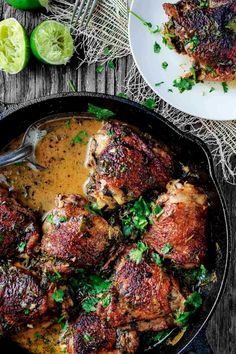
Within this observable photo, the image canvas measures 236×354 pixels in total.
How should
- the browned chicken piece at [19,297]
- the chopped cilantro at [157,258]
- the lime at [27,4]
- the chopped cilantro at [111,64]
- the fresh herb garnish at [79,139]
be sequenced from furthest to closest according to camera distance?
1. the chopped cilantro at [111,64]
2. the lime at [27,4]
3. the fresh herb garnish at [79,139]
4. the chopped cilantro at [157,258]
5. the browned chicken piece at [19,297]

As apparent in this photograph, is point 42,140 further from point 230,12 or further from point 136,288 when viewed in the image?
point 230,12

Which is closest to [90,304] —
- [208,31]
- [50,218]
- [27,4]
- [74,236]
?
[74,236]

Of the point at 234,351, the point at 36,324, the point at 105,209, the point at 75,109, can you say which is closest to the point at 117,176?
the point at 105,209

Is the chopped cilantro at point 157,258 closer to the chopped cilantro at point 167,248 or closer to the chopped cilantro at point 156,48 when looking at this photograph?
the chopped cilantro at point 167,248

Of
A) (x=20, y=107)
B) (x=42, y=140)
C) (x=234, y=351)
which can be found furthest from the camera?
(x=234, y=351)

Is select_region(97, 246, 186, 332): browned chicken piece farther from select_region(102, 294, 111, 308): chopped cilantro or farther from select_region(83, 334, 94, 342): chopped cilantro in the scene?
select_region(83, 334, 94, 342): chopped cilantro

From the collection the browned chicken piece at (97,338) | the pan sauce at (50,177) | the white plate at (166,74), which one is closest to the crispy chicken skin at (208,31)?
the white plate at (166,74)

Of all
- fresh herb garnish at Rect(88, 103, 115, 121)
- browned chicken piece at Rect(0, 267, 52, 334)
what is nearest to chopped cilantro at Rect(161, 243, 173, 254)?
browned chicken piece at Rect(0, 267, 52, 334)
